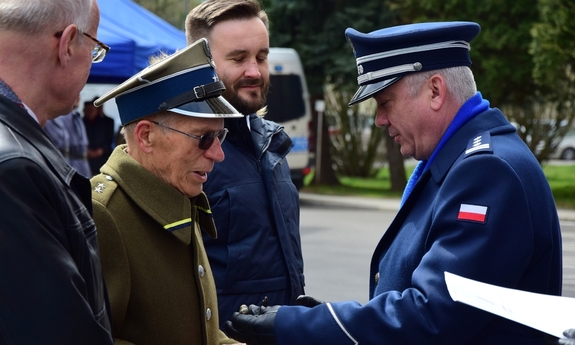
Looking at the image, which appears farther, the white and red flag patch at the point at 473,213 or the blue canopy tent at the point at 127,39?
the blue canopy tent at the point at 127,39

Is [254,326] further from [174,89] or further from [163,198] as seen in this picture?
[174,89]

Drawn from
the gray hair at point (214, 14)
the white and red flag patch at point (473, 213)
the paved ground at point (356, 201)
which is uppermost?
the gray hair at point (214, 14)

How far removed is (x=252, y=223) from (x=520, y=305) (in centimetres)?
140

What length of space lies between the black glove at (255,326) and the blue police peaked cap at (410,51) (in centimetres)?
75

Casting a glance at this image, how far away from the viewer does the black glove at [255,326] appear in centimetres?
232

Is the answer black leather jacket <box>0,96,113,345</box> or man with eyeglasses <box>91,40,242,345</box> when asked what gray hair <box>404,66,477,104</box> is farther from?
black leather jacket <box>0,96,113,345</box>

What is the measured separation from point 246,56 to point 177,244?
977 millimetres

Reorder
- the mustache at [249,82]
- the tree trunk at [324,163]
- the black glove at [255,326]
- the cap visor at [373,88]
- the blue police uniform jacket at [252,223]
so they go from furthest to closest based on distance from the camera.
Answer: the tree trunk at [324,163] → the mustache at [249,82] → the blue police uniform jacket at [252,223] → the cap visor at [373,88] → the black glove at [255,326]

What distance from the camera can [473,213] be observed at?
211 cm

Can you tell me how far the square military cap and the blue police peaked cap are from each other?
489 mm

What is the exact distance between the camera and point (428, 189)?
240cm

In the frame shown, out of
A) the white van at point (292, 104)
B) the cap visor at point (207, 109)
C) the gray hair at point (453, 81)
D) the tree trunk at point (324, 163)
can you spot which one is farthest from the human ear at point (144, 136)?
the tree trunk at point (324, 163)

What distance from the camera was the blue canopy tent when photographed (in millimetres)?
9250

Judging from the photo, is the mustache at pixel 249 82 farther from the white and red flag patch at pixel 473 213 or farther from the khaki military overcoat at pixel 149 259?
the white and red flag patch at pixel 473 213
